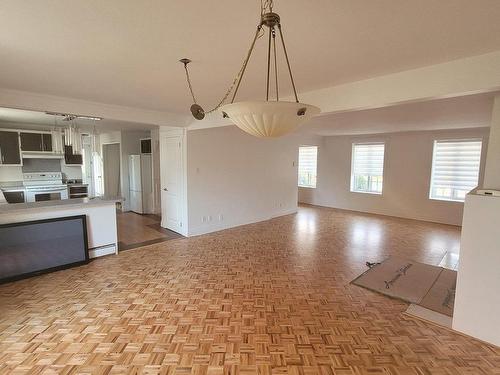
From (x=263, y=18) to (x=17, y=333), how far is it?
3.17 m

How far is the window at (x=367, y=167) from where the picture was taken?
760 cm

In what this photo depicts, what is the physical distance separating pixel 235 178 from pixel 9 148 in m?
5.12

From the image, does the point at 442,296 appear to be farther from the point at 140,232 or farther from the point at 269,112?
the point at 140,232

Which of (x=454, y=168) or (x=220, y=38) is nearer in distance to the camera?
(x=220, y=38)

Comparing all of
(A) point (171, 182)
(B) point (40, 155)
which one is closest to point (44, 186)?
(B) point (40, 155)

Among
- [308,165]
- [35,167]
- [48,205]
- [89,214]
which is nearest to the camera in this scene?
[48,205]

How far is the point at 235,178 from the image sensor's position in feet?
19.8

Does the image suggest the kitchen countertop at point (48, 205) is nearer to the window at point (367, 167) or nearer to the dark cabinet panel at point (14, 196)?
the dark cabinet panel at point (14, 196)

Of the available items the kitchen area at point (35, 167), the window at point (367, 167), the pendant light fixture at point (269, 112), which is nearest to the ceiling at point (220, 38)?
the pendant light fixture at point (269, 112)

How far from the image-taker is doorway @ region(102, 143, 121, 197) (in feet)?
25.8

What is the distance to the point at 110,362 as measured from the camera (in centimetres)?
200

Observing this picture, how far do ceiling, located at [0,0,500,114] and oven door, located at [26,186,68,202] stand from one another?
4.43m

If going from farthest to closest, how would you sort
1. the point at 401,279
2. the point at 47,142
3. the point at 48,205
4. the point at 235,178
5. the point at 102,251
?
the point at 47,142
the point at 235,178
the point at 102,251
the point at 48,205
the point at 401,279

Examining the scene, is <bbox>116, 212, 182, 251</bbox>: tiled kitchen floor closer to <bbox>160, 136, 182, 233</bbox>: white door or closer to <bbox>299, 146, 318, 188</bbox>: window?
<bbox>160, 136, 182, 233</bbox>: white door
